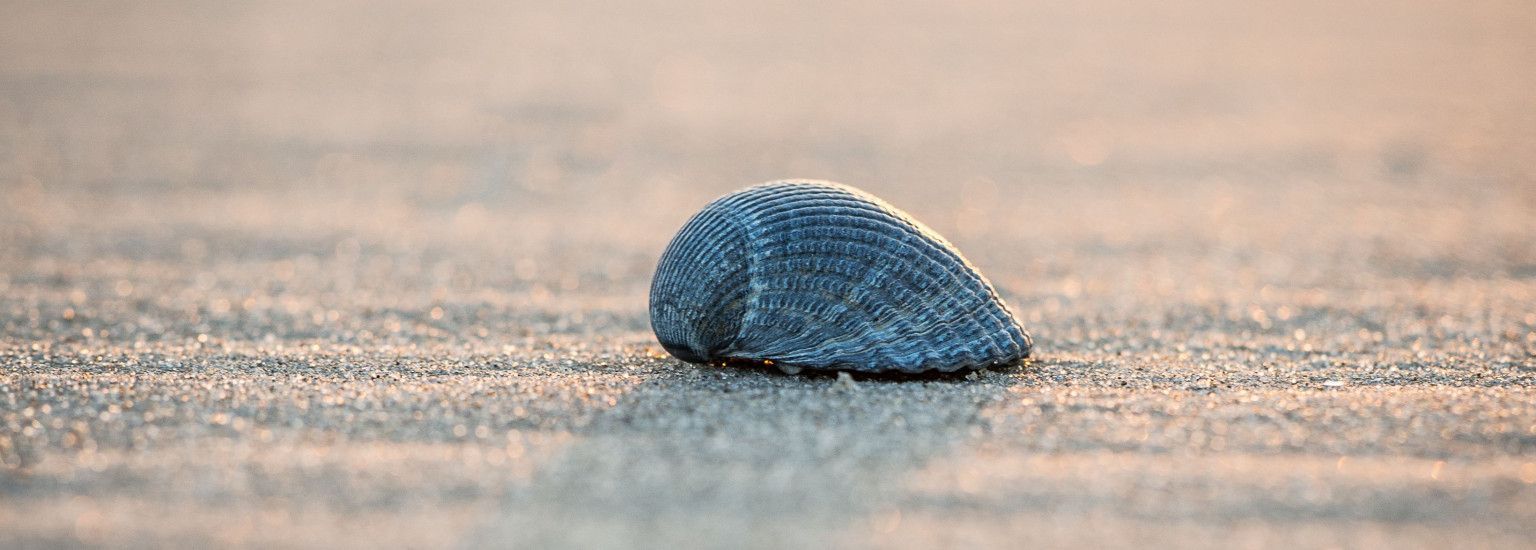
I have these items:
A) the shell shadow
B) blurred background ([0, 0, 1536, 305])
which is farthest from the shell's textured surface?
blurred background ([0, 0, 1536, 305])

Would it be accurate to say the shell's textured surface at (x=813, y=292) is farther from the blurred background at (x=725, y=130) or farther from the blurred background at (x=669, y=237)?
the blurred background at (x=725, y=130)

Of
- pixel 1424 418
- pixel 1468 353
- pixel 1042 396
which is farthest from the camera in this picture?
pixel 1468 353

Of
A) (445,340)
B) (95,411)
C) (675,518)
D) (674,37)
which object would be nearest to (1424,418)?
(675,518)

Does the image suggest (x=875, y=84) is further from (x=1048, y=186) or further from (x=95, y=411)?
(x=95, y=411)

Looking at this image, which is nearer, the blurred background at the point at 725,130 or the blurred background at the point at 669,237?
the blurred background at the point at 669,237

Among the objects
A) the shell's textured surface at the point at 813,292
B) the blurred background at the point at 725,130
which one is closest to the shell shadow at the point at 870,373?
the shell's textured surface at the point at 813,292

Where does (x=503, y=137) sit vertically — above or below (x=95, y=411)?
above

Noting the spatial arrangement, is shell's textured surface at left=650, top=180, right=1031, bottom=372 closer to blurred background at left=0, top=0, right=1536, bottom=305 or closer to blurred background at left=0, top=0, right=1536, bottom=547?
blurred background at left=0, top=0, right=1536, bottom=547
